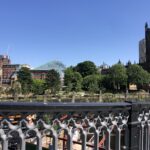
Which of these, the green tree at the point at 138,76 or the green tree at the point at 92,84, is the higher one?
the green tree at the point at 138,76

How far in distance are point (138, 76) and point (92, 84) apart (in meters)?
16.7

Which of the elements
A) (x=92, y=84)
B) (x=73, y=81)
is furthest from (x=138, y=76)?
(x=73, y=81)

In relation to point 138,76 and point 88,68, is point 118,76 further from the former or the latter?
point 88,68

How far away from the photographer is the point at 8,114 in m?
2.38

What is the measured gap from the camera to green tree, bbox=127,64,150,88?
→ 105000 millimetres

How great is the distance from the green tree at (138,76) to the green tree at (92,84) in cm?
1006

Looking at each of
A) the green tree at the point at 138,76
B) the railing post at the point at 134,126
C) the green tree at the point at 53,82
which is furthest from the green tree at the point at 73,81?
the railing post at the point at 134,126

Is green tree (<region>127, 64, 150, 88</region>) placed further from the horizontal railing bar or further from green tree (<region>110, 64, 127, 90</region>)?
the horizontal railing bar

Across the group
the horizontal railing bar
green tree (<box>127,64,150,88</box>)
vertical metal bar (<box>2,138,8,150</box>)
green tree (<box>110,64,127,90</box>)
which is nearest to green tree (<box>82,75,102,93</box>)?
green tree (<box>110,64,127,90</box>)

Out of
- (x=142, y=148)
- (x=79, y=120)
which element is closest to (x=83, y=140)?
(x=79, y=120)

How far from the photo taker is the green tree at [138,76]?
344 feet

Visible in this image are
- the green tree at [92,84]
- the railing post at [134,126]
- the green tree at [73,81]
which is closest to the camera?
the railing post at [134,126]

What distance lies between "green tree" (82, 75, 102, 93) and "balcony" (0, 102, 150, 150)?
297 feet

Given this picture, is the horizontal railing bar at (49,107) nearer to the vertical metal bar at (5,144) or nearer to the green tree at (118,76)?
the vertical metal bar at (5,144)
